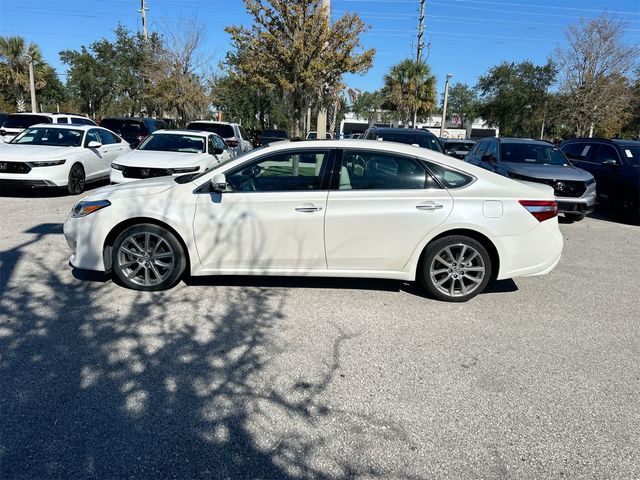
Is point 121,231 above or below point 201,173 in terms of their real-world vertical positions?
below

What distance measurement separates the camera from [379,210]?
4617mm

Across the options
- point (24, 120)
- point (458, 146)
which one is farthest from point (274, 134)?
point (24, 120)

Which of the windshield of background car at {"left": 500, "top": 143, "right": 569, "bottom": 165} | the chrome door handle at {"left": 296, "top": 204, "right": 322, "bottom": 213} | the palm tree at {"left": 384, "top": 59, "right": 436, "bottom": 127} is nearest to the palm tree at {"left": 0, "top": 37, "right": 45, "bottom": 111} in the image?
the palm tree at {"left": 384, "top": 59, "right": 436, "bottom": 127}

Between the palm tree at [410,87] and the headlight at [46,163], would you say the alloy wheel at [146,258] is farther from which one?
the palm tree at [410,87]

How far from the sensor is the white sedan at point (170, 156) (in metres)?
9.09

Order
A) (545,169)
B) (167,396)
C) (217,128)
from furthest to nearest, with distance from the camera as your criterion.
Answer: (217,128)
(545,169)
(167,396)

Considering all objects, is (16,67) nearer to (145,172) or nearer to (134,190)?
(145,172)

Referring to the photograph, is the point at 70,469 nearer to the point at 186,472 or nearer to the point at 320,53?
the point at 186,472

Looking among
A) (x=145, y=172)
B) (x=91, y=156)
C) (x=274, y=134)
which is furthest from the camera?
(x=274, y=134)

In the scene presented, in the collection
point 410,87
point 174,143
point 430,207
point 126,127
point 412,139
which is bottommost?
point 430,207

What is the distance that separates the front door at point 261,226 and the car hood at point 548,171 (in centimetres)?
597

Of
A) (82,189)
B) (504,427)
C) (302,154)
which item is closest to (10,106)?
(82,189)

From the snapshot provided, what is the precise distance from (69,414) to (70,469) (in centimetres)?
49

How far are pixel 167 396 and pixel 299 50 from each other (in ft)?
36.3
